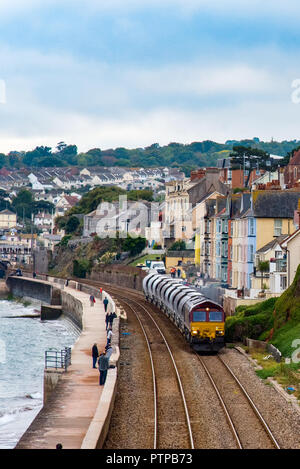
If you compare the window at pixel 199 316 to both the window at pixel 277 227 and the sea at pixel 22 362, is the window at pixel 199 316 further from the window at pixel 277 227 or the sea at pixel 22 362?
the window at pixel 277 227

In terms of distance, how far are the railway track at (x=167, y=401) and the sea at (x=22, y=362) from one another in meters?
6.12

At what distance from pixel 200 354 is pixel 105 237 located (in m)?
88.5

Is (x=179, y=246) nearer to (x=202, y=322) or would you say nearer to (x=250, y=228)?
(x=250, y=228)

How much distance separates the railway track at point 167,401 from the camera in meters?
23.6

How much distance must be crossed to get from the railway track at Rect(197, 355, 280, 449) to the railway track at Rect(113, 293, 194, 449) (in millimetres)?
1364

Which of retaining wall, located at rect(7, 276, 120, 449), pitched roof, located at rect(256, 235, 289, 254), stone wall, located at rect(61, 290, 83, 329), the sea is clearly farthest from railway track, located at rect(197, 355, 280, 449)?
stone wall, located at rect(61, 290, 83, 329)

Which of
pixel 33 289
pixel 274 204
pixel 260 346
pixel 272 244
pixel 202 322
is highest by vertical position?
pixel 274 204

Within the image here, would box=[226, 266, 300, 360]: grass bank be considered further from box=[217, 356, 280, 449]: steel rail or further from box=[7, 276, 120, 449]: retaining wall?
box=[7, 276, 120, 449]: retaining wall

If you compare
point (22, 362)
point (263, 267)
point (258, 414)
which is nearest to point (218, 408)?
point (258, 414)

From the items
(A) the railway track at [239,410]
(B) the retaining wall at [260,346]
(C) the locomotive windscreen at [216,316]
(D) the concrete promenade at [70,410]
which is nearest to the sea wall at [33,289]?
(D) the concrete promenade at [70,410]

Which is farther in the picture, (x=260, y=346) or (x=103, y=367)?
(x=260, y=346)

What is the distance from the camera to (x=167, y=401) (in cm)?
2903

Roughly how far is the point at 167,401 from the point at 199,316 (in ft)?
38.0

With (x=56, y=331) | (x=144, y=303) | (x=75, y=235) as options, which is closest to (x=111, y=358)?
(x=144, y=303)
